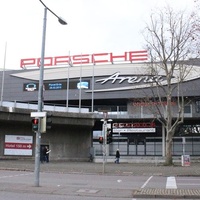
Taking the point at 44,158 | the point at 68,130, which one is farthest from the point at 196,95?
the point at 44,158

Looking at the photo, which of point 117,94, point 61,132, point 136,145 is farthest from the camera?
point 117,94

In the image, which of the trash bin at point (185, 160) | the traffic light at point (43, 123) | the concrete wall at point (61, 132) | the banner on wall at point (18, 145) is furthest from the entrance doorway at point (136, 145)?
the traffic light at point (43, 123)

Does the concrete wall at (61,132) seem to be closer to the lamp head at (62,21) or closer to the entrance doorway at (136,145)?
the entrance doorway at (136,145)

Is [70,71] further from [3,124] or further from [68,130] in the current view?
[3,124]

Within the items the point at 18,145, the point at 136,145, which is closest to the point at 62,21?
the point at 18,145

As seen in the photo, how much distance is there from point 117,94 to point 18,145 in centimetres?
1888

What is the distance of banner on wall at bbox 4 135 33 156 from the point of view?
42.3 meters

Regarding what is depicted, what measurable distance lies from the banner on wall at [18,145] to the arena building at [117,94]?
6.88 meters

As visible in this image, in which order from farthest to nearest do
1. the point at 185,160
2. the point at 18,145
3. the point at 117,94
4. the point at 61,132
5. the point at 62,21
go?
1. the point at 117,94
2. the point at 61,132
3. the point at 18,145
4. the point at 185,160
5. the point at 62,21

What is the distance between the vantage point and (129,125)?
167 feet

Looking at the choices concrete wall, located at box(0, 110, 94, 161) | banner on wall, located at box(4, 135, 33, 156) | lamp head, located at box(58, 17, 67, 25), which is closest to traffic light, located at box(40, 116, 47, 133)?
lamp head, located at box(58, 17, 67, 25)

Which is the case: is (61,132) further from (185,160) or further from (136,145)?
(185,160)

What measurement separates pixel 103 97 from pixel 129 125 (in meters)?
7.69

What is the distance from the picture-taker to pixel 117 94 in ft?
184
